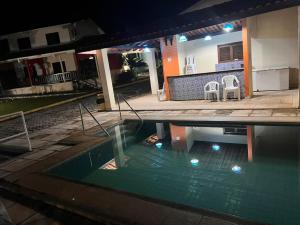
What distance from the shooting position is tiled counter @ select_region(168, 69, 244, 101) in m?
9.36

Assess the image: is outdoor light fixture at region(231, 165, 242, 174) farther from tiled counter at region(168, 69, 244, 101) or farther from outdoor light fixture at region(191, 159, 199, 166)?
tiled counter at region(168, 69, 244, 101)

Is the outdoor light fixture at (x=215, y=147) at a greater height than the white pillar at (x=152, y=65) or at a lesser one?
lesser

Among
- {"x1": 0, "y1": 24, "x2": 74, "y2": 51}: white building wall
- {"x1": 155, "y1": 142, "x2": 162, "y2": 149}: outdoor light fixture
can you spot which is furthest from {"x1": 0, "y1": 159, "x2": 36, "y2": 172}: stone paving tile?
{"x1": 0, "y1": 24, "x2": 74, "y2": 51}: white building wall

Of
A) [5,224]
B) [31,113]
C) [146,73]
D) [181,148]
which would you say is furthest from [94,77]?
[5,224]

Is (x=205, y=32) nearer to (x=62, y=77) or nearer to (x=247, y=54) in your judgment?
(x=247, y=54)

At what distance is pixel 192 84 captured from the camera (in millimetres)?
10117

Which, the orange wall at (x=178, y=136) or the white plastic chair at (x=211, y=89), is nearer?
the orange wall at (x=178, y=136)

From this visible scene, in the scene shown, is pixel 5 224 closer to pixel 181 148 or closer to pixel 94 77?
pixel 181 148

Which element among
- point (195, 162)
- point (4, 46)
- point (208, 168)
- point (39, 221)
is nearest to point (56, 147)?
point (39, 221)

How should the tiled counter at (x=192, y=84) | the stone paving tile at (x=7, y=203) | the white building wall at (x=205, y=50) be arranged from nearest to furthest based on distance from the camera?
the stone paving tile at (x=7, y=203) → the tiled counter at (x=192, y=84) → the white building wall at (x=205, y=50)

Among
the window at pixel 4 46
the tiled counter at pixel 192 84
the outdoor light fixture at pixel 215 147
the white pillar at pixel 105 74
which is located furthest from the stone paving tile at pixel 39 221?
the tiled counter at pixel 192 84

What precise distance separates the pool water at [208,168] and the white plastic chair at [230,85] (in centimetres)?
Result: 269

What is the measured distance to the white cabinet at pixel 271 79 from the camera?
9691 millimetres

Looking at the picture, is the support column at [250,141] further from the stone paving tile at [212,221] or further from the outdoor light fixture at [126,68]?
the outdoor light fixture at [126,68]
